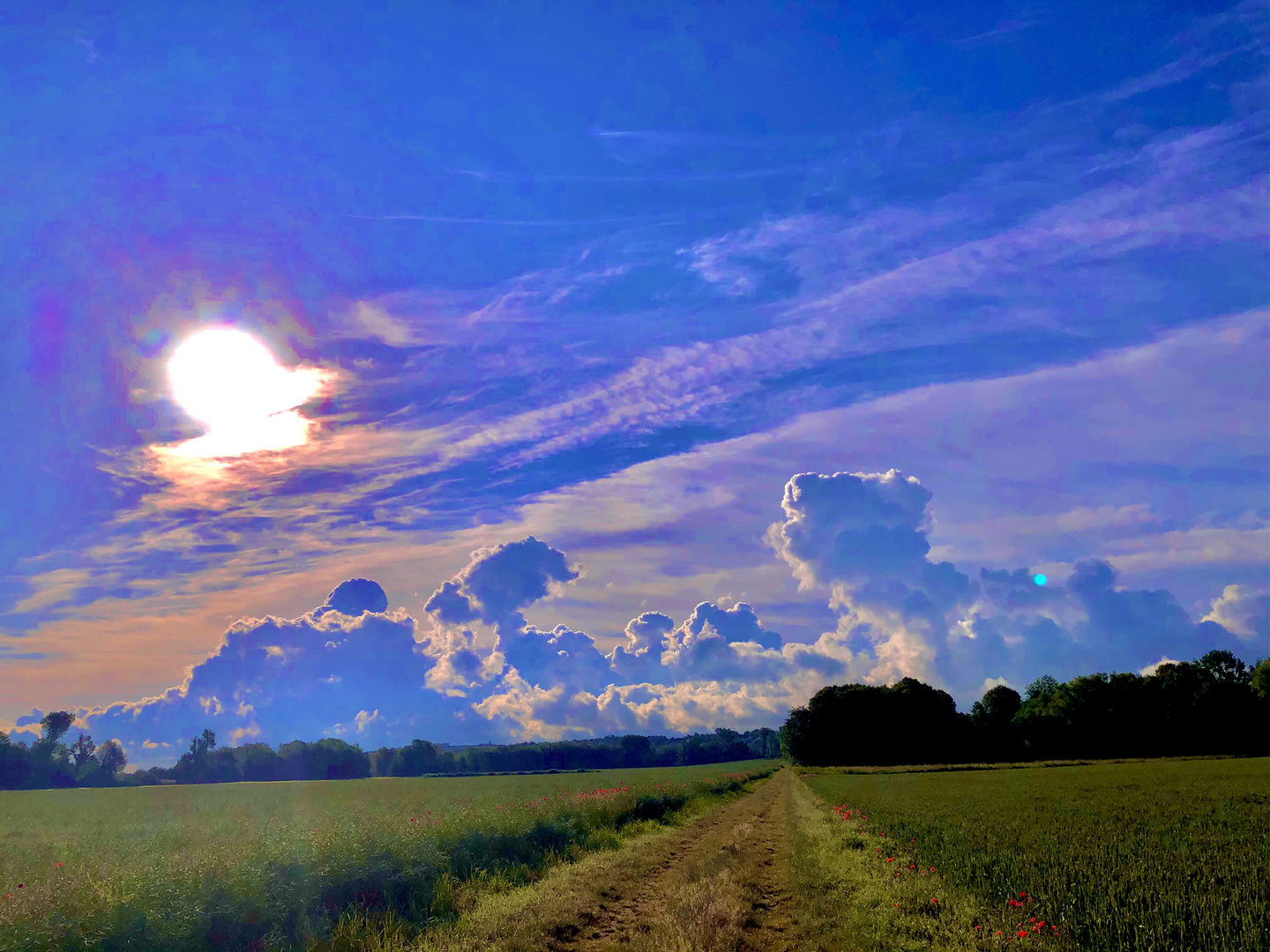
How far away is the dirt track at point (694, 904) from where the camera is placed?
42.4 ft

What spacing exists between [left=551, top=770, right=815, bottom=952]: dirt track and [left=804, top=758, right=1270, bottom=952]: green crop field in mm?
3530

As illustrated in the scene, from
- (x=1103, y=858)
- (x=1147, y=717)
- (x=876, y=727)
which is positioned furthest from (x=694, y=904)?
(x=1147, y=717)

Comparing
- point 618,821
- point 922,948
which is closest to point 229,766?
point 618,821

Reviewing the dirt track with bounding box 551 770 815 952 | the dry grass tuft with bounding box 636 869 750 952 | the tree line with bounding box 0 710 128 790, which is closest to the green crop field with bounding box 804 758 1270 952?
the dirt track with bounding box 551 770 815 952

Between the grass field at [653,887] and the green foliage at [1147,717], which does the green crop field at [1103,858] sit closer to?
the grass field at [653,887]

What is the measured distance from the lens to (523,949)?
41.2ft

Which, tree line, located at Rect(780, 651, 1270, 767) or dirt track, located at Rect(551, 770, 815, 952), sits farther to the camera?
tree line, located at Rect(780, 651, 1270, 767)

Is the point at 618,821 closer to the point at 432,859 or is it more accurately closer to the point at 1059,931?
the point at 432,859

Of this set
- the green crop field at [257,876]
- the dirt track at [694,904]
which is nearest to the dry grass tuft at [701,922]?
the dirt track at [694,904]

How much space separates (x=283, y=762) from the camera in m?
143

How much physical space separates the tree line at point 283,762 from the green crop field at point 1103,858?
134 meters

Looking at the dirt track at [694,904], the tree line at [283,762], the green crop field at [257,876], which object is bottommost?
the tree line at [283,762]

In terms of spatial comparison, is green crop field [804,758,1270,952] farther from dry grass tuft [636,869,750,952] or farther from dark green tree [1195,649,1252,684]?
dark green tree [1195,649,1252,684]

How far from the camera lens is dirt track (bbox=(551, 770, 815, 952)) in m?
12.9
